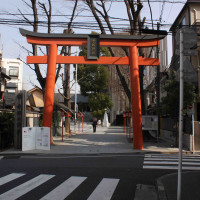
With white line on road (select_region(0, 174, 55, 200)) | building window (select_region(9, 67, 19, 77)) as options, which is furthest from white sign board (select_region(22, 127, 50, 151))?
building window (select_region(9, 67, 19, 77))

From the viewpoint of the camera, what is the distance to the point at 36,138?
49.8ft

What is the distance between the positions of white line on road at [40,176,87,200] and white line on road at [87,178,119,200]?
609mm

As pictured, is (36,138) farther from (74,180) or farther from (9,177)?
(74,180)

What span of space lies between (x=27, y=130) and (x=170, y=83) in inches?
354

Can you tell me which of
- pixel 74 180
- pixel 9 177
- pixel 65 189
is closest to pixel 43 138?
pixel 9 177

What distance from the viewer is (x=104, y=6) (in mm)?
20406

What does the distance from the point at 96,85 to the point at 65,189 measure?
4158 centimetres

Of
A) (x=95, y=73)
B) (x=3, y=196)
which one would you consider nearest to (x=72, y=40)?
(x=3, y=196)

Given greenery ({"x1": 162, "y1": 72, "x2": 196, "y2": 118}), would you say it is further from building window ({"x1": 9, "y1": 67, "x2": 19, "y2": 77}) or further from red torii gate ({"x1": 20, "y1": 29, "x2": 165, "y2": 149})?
building window ({"x1": 9, "y1": 67, "x2": 19, "y2": 77})

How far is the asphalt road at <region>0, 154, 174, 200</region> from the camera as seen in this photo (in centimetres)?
612

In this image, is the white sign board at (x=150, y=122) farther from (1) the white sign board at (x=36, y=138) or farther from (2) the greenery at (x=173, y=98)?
(1) the white sign board at (x=36, y=138)

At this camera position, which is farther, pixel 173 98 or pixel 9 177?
pixel 173 98

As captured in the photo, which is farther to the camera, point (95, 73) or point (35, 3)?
point (95, 73)

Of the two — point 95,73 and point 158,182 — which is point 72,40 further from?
point 95,73
